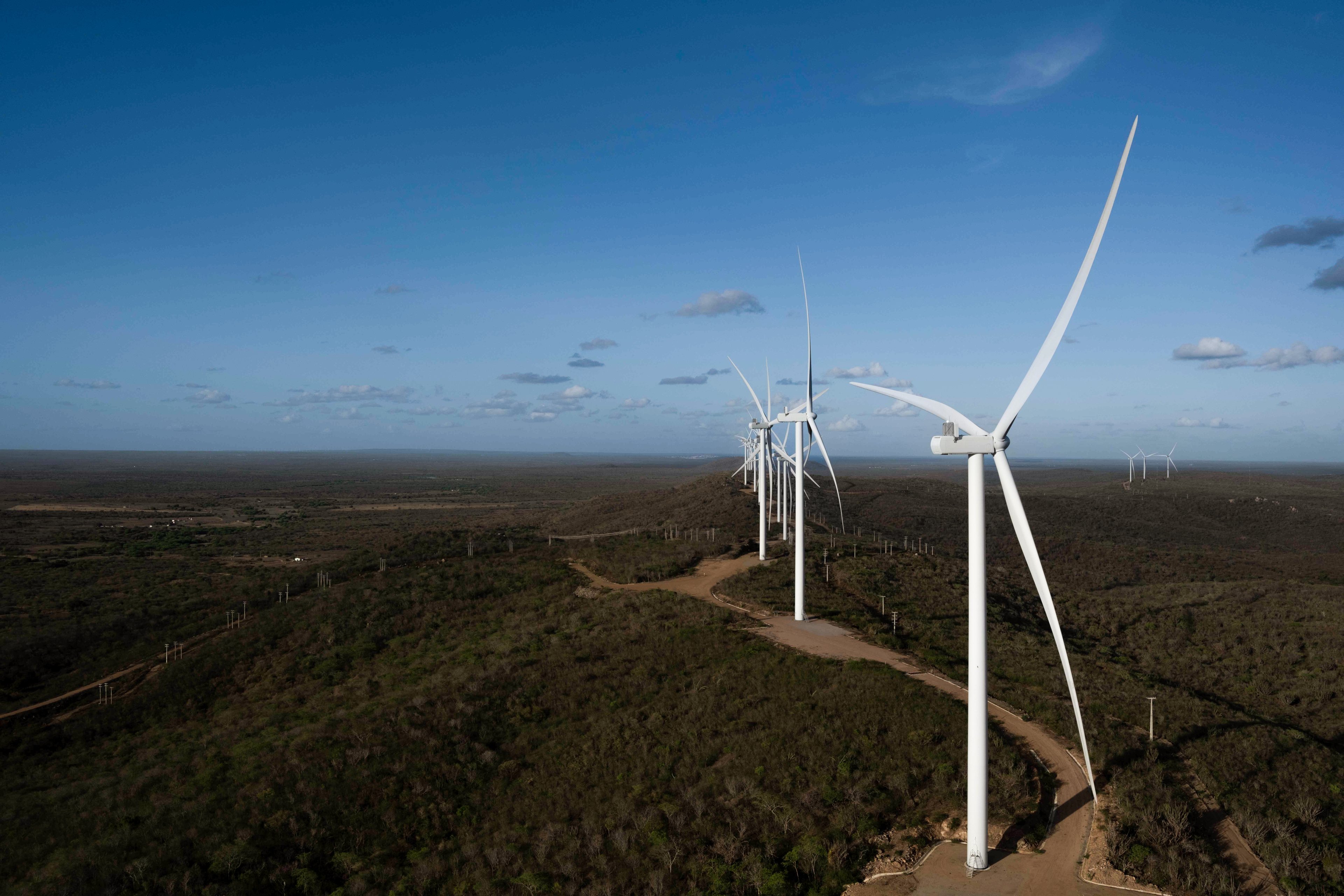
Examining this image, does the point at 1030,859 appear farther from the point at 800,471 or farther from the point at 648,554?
the point at 648,554

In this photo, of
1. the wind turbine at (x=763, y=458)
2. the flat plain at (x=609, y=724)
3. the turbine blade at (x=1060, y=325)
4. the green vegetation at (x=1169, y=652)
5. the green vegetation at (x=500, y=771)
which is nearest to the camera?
the turbine blade at (x=1060, y=325)

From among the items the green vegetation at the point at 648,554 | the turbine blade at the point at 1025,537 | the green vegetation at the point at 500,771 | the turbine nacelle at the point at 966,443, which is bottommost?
the green vegetation at the point at 500,771

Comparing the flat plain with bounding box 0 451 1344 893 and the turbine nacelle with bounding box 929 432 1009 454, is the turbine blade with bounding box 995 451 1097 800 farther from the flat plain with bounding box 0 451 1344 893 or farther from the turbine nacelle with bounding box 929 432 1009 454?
the flat plain with bounding box 0 451 1344 893

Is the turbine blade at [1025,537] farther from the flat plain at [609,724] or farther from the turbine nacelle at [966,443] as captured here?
the flat plain at [609,724]

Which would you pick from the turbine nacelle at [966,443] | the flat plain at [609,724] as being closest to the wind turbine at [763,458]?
the flat plain at [609,724]

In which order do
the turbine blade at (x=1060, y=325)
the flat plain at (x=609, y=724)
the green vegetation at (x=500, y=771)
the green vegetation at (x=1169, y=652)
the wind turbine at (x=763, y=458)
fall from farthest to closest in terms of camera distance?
the wind turbine at (x=763, y=458)
the green vegetation at (x=500, y=771)
the flat plain at (x=609, y=724)
the green vegetation at (x=1169, y=652)
the turbine blade at (x=1060, y=325)

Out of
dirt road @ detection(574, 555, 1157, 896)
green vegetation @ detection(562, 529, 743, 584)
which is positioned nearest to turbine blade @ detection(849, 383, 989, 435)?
dirt road @ detection(574, 555, 1157, 896)

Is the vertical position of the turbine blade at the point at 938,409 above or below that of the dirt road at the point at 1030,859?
above

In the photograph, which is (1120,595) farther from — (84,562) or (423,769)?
(84,562)

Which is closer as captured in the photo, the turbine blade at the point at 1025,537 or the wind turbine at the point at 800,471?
the turbine blade at the point at 1025,537
